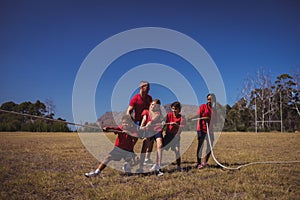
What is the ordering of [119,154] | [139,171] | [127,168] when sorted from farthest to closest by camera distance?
[139,171], [127,168], [119,154]

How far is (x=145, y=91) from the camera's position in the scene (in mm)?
6637

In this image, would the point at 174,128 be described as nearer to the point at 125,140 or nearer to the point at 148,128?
the point at 148,128

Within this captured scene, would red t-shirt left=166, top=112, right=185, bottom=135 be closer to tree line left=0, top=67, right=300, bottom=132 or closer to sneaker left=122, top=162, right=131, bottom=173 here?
sneaker left=122, top=162, right=131, bottom=173

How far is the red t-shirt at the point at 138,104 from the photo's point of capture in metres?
6.62

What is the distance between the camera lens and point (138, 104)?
6.66 meters

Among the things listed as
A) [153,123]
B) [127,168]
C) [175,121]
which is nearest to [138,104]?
[153,123]

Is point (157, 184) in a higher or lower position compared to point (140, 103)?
lower

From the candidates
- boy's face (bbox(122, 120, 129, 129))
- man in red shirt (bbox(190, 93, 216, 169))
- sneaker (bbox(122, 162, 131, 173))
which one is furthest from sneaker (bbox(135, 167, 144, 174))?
man in red shirt (bbox(190, 93, 216, 169))

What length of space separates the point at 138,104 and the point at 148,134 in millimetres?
850

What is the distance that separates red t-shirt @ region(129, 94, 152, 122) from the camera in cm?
662

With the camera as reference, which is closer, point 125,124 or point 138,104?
point 125,124

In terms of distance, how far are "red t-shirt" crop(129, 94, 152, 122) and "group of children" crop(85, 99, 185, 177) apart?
0.13 m

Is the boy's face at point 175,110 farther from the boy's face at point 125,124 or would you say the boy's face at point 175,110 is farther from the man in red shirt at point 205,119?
the boy's face at point 125,124

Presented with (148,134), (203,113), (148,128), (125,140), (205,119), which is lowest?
(125,140)
